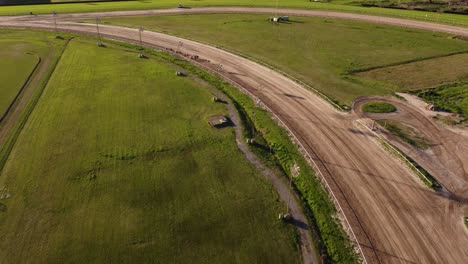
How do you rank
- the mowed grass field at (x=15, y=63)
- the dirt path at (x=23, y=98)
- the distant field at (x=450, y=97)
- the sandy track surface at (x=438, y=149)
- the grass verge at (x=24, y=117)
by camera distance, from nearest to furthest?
the sandy track surface at (x=438, y=149) → the grass verge at (x=24, y=117) → the dirt path at (x=23, y=98) → the distant field at (x=450, y=97) → the mowed grass field at (x=15, y=63)

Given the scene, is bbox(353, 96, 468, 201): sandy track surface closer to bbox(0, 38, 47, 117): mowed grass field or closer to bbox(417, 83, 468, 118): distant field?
bbox(417, 83, 468, 118): distant field

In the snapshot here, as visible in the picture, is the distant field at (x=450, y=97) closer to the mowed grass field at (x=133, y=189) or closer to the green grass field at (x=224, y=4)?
the mowed grass field at (x=133, y=189)

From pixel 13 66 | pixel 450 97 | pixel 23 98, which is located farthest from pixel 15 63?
pixel 450 97

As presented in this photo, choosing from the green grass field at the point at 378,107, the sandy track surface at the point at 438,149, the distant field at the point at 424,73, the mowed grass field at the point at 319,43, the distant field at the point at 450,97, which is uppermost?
the mowed grass field at the point at 319,43

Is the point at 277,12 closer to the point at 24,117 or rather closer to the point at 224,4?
the point at 224,4

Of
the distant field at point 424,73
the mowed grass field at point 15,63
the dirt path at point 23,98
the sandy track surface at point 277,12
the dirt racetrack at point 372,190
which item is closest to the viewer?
the dirt racetrack at point 372,190

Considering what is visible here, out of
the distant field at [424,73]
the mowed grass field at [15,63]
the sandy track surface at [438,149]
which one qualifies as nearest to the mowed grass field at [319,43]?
the distant field at [424,73]

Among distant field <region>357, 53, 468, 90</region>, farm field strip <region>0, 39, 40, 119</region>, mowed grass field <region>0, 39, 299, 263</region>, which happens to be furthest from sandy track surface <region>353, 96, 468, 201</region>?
Result: farm field strip <region>0, 39, 40, 119</region>

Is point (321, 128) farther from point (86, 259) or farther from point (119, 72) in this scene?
point (119, 72)
